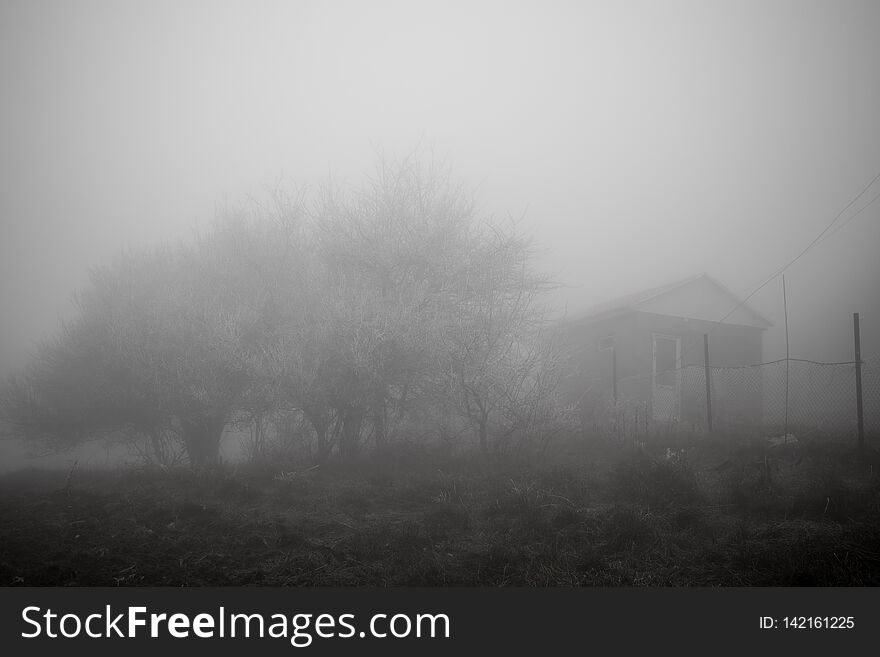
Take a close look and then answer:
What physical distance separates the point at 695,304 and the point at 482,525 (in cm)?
1991

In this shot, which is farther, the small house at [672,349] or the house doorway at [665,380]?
the small house at [672,349]

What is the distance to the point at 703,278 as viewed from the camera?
2325 cm

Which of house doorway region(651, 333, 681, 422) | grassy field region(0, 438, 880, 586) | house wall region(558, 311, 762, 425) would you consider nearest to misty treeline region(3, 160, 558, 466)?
grassy field region(0, 438, 880, 586)

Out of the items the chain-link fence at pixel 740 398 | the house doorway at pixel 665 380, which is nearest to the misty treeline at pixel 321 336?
the chain-link fence at pixel 740 398

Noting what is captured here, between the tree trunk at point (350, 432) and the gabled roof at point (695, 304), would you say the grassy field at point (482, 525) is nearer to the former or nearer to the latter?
the tree trunk at point (350, 432)

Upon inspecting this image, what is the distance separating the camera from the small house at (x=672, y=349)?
20.3m

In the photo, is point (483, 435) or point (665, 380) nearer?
point (483, 435)

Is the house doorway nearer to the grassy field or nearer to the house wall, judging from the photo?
the house wall

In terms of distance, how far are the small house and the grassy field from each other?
11.1 meters

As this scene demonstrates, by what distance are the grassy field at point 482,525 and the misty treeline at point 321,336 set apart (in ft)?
5.61

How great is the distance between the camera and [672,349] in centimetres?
2156

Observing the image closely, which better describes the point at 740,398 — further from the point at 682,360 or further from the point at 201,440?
the point at 201,440

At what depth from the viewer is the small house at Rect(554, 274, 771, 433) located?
20297 mm

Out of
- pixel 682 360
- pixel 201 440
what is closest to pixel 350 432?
pixel 201 440
